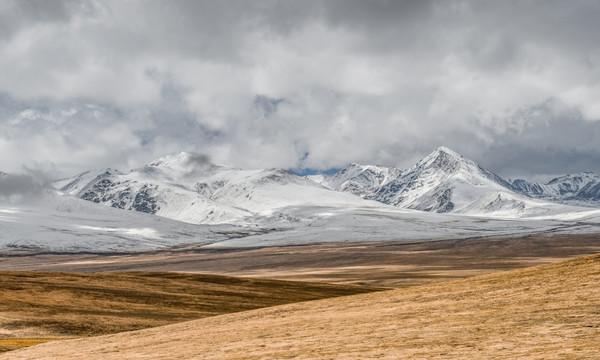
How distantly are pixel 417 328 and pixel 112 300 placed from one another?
158 ft

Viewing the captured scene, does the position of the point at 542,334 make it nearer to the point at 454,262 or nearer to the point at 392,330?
the point at 392,330

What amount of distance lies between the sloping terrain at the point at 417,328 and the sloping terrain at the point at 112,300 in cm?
1396

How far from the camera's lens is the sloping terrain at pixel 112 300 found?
167ft

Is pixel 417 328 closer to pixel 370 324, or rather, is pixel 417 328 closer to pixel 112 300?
pixel 370 324

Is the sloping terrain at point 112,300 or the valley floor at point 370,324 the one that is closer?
the valley floor at point 370,324

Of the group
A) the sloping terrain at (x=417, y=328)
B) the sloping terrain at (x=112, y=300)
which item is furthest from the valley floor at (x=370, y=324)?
the sloping terrain at (x=112, y=300)

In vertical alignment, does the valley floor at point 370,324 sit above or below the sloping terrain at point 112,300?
above

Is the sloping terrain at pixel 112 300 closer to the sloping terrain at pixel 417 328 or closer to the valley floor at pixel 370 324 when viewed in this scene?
the valley floor at pixel 370 324

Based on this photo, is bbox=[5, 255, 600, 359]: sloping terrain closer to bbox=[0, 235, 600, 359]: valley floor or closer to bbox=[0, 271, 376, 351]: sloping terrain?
bbox=[0, 235, 600, 359]: valley floor

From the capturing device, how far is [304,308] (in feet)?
121

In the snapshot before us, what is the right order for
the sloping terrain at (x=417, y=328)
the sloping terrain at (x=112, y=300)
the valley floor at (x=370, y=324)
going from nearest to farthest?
the sloping terrain at (x=417, y=328) → the valley floor at (x=370, y=324) → the sloping terrain at (x=112, y=300)

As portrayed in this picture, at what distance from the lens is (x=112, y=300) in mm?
63906

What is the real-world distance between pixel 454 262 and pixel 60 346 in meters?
172

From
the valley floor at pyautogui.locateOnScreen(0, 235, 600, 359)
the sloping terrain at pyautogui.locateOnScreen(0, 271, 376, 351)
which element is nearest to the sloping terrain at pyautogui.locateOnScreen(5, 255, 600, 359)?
the valley floor at pyautogui.locateOnScreen(0, 235, 600, 359)
